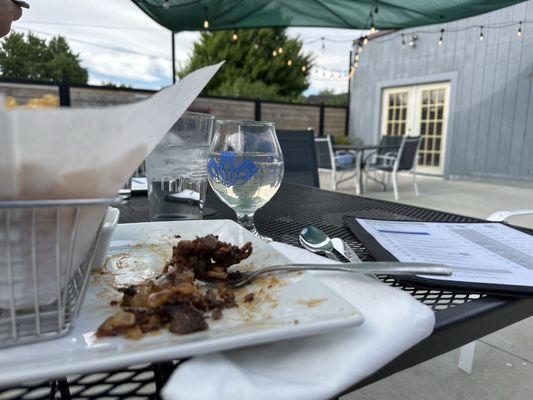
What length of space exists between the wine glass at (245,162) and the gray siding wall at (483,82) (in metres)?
6.48

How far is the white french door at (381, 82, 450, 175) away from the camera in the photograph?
22.7 feet

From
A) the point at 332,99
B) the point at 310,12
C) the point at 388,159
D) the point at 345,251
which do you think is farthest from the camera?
the point at 332,99

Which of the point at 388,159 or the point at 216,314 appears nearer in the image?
the point at 216,314

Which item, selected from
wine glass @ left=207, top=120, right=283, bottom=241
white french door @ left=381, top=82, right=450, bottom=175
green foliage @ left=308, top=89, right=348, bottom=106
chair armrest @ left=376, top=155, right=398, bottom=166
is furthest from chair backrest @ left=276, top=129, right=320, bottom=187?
green foliage @ left=308, top=89, right=348, bottom=106

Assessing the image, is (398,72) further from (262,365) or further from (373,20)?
(262,365)

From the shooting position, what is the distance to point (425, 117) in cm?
717

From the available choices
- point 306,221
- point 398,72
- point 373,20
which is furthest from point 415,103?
point 306,221

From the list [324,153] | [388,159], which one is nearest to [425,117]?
[388,159]

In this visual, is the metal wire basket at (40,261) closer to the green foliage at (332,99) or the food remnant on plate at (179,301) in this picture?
the food remnant on plate at (179,301)

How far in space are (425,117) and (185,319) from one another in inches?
305

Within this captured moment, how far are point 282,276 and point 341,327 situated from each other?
0.10 m

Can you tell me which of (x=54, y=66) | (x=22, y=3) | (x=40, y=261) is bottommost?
(x=40, y=261)

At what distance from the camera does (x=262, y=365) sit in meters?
0.26

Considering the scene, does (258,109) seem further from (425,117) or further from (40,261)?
(40,261)
